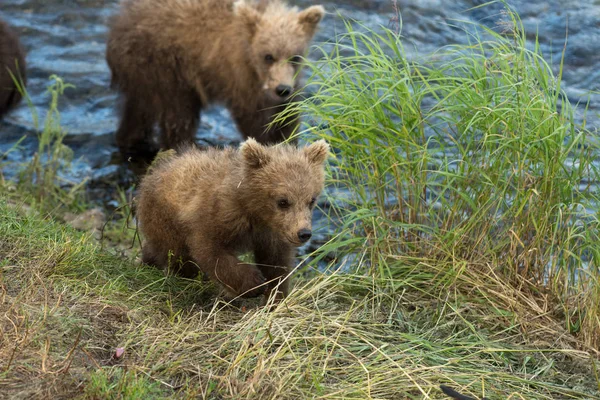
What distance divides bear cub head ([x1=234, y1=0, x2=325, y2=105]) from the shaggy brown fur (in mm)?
1942

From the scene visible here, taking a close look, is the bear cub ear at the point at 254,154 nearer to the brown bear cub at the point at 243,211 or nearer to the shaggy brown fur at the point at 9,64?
the brown bear cub at the point at 243,211

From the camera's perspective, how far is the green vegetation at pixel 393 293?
376 centimetres

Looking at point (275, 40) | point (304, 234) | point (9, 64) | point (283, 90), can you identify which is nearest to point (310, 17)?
point (275, 40)

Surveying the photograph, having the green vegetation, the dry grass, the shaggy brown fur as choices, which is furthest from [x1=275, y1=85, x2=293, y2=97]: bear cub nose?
the dry grass

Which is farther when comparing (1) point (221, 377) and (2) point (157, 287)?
(2) point (157, 287)

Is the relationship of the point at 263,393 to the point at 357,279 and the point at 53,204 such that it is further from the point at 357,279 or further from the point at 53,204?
the point at 53,204

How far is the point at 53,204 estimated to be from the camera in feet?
24.7

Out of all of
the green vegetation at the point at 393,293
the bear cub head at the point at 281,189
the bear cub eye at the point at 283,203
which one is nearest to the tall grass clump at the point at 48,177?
the green vegetation at the point at 393,293

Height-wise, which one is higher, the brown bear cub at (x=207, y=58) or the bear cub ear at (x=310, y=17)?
the bear cub ear at (x=310, y=17)

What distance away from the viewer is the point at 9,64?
782 cm

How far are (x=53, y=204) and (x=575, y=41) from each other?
5811 millimetres

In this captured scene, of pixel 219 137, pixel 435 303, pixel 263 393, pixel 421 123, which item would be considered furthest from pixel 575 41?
pixel 263 393

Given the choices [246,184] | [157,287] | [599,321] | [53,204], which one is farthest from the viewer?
[53,204]

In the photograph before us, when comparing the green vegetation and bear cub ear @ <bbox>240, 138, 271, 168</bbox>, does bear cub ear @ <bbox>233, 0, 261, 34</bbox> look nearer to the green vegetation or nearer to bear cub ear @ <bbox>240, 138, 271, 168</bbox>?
the green vegetation
